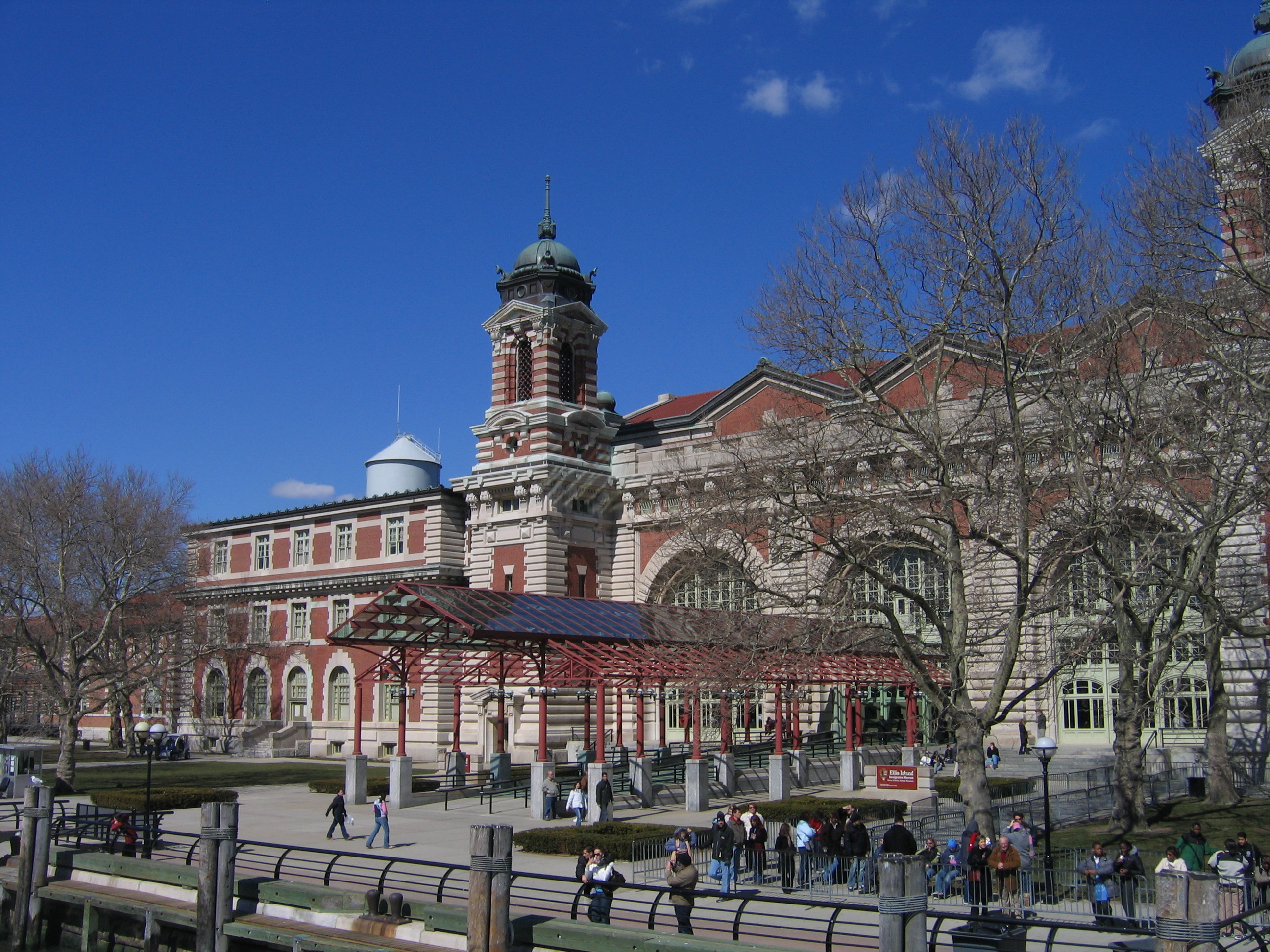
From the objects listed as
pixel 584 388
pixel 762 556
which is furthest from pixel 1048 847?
pixel 584 388

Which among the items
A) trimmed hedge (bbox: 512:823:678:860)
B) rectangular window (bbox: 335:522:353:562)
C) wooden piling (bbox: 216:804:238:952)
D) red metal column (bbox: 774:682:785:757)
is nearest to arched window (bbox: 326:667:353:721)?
rectangular window (bbox: 335:522:353:562)

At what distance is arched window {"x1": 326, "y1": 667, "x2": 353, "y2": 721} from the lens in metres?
59.9

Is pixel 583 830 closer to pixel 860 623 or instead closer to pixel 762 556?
pixel 860 623

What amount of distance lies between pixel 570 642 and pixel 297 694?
102 feet

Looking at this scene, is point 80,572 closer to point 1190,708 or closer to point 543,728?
point 543,728

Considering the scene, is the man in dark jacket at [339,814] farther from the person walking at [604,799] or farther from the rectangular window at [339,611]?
the rectangular window at [339,611]

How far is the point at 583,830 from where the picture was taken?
26.0 meters

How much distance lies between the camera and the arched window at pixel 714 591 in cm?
2667

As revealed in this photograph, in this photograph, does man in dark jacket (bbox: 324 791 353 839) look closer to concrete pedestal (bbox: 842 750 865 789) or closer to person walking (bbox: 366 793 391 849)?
person walking (bbox: 366 793 391 849)

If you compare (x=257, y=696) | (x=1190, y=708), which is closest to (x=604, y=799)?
(x=1190, y=708)

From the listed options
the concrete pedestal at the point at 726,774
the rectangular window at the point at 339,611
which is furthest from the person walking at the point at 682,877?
the rectangular window at the point at 339,611

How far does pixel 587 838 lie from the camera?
2492 cm

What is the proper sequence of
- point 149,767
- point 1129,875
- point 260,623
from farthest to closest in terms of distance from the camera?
point 260,623 < point 149,767 < point 1129,875

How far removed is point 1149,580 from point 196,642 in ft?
153
